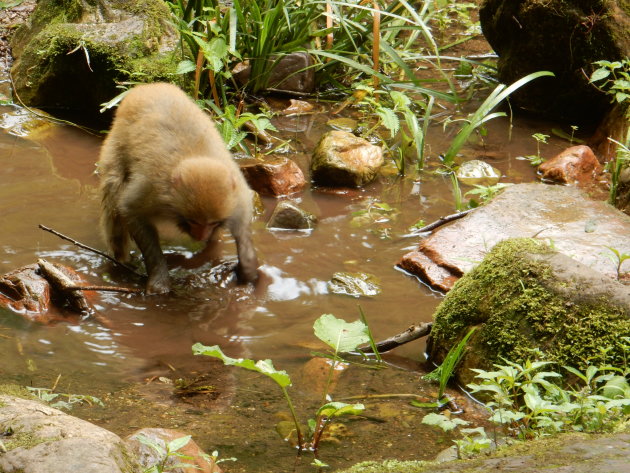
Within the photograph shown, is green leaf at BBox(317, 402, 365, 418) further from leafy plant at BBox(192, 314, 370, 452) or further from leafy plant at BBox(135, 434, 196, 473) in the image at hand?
leafy plant at BBox(135, 434, 196, 473)

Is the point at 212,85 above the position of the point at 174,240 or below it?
above

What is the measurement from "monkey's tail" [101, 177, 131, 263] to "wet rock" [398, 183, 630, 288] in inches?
77.4

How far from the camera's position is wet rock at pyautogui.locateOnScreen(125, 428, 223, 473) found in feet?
8.63


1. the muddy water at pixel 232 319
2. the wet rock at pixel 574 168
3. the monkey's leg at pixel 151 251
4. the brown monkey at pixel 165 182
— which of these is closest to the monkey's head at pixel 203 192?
the brown monkey at pixel 165 182

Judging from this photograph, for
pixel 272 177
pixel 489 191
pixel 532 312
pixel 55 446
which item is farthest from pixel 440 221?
pixel 55 446

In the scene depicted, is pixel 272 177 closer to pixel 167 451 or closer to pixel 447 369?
pixel 447 369

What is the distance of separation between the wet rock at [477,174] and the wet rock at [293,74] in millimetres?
2100

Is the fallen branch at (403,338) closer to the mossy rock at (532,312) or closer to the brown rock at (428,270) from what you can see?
the mossy rock at (532,312)

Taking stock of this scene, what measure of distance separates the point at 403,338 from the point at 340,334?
0.73m

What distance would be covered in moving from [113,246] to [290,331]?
1.66m

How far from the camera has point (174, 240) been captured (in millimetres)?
5926

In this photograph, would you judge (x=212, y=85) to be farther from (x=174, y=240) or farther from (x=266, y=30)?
(x=174, y=240)

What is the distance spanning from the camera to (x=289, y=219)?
604cm

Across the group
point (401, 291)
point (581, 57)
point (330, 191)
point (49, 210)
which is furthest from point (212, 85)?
point (581, 57)
